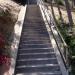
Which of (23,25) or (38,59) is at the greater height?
(23,25)

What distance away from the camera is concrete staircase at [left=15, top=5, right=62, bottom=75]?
501 inches

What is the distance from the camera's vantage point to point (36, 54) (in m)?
14.0

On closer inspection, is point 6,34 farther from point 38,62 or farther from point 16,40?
point 38,62

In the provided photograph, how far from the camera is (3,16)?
17.8m

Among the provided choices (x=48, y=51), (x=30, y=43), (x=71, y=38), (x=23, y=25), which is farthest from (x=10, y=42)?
(x=71, y=38)

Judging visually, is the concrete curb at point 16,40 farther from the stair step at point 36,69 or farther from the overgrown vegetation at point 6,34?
the stair step at point 36,69

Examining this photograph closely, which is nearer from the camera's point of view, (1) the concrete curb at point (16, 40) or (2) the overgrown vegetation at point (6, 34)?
(1) the concrete curb at point (16, 40)

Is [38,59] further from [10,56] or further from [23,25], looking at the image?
[23,25]

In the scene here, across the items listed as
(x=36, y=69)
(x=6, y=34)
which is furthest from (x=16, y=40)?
(x=36, y=69)

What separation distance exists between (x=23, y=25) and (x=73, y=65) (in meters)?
6.08

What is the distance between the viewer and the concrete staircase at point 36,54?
1272 centimetres

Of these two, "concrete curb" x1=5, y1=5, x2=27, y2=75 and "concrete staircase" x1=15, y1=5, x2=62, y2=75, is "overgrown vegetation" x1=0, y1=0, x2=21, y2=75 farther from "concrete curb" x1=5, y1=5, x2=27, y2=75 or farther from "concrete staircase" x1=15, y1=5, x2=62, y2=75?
"concrete staircase" x1=15, y1=5, x2=62, y2=75

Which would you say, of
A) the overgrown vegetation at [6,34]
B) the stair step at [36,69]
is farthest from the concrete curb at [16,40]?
the stair step at [36,69]

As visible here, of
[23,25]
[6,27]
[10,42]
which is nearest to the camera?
[10,42]
